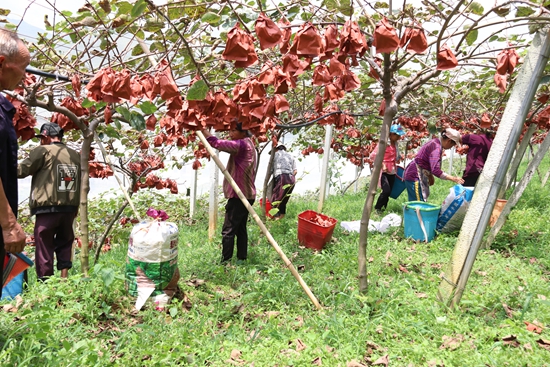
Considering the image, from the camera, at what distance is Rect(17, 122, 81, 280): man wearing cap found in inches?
127

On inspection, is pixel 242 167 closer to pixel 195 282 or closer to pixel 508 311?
pixel 195 282

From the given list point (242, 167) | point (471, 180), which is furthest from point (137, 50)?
point (471, 180)

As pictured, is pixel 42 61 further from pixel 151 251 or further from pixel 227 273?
pixel 227 273

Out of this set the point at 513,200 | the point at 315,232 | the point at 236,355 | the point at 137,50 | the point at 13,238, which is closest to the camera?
the point at 13,238

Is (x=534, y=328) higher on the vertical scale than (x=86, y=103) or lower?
lower

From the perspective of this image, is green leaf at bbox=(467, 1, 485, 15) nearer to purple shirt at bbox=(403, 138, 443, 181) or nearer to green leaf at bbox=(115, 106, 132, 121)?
green leaf at bbox=(115, 106, 132, 121)

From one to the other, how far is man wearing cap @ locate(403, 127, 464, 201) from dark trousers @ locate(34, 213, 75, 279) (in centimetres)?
437

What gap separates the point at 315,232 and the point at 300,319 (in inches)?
68.3

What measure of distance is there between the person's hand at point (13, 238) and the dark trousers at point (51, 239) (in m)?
1.79

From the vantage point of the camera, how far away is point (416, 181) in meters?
5.24

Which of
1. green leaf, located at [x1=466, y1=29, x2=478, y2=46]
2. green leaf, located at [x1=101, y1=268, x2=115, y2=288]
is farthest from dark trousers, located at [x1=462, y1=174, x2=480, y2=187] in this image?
green leaf, located at [x1=101, y1=268, x2=115, y2=288]

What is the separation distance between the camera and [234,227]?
3812 millimetres

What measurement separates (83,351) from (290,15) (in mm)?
2397

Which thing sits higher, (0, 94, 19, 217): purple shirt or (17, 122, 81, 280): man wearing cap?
(0, 94, 19, 217): purple shirt
